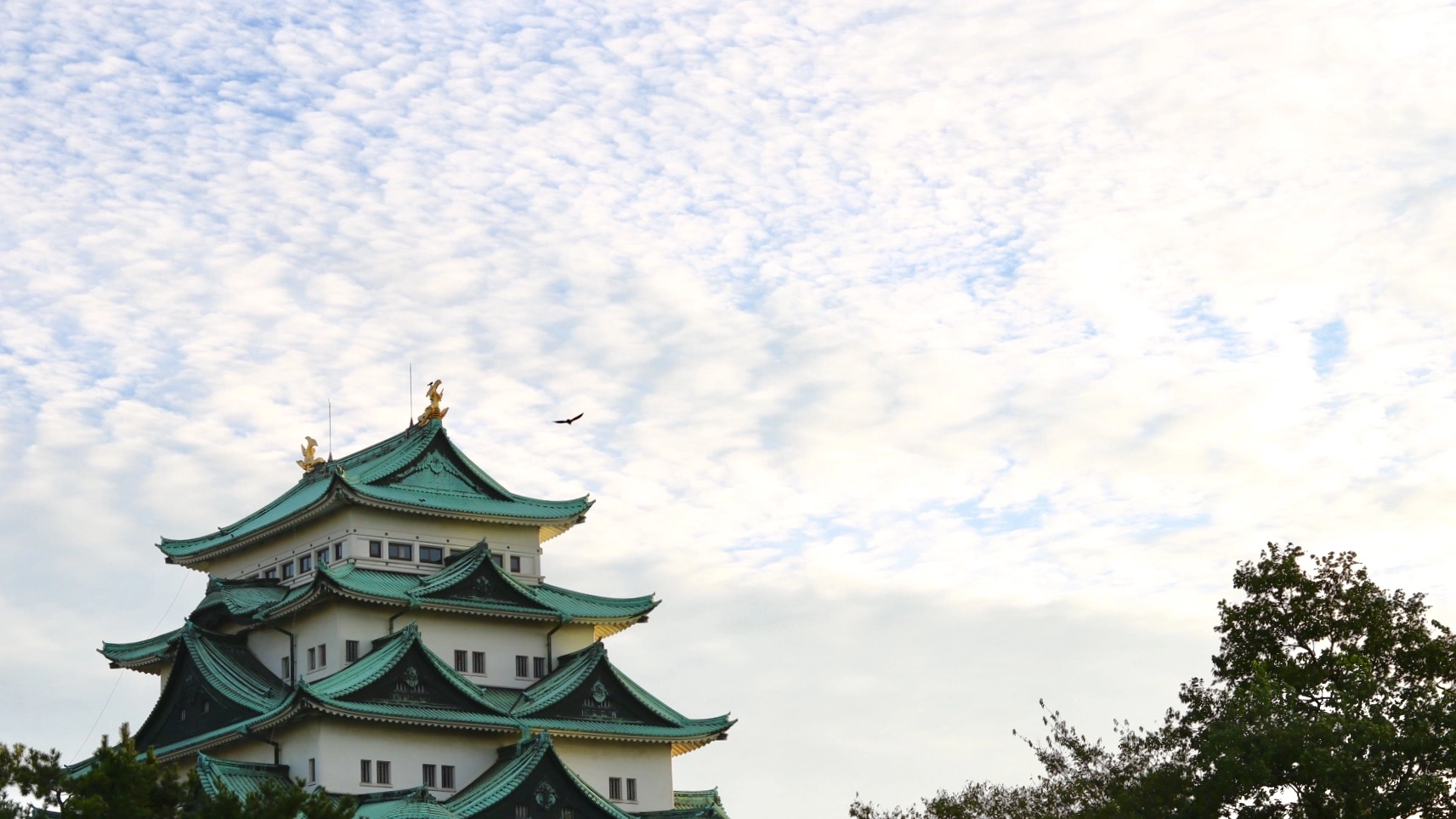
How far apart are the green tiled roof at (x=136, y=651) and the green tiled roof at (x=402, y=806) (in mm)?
13674

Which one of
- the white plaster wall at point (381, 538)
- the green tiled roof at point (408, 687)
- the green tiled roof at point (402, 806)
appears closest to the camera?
the green tiled roof at point (402, 806)

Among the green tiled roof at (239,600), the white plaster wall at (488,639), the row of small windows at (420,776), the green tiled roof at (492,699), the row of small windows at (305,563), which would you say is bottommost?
the row of small windows at (420,776)

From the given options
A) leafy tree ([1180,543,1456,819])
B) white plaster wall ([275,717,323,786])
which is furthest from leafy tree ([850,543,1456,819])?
white plaster wall ([275,717,323,786])

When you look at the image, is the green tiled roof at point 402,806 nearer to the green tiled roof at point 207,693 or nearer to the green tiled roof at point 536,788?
the green tiled roof at point 536,788

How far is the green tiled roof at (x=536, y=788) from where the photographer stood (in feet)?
174

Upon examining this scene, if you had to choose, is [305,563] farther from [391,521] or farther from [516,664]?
[516,664]

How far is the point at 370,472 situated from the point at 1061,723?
24.2 m

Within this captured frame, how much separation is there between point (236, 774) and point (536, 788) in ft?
27.7

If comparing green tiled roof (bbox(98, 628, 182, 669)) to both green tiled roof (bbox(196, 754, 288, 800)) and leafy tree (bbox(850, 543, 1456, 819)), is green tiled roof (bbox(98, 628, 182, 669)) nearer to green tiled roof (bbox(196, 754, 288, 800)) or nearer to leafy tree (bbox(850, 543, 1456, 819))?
green tiled roof (bbox(196, 754, 288, 800))

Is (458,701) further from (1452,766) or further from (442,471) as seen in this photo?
(1452,766)

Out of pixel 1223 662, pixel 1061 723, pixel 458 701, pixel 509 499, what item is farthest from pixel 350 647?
pixel 1223 662

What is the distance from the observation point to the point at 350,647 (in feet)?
189

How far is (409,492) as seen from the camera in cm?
6109

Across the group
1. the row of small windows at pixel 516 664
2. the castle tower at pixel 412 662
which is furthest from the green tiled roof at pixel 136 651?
the row of small windows at pixel 516 664
